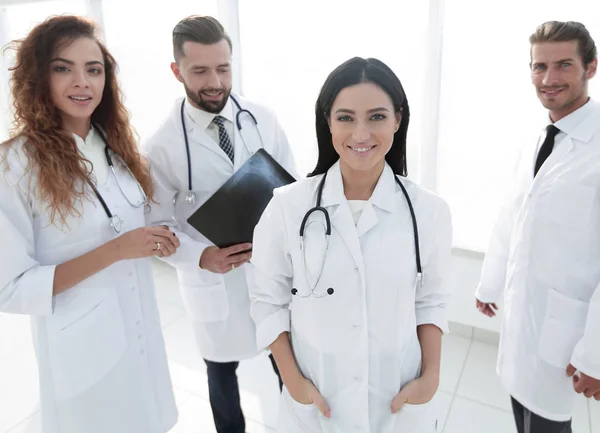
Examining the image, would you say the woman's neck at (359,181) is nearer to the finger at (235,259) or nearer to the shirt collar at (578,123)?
the finger at (235,259)

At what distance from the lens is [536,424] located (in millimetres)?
1399

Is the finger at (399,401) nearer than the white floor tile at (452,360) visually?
Yes

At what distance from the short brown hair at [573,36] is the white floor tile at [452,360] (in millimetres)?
1565

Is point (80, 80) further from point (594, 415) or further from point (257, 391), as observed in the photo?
point (594, 415)

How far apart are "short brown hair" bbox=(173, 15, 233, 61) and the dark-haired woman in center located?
0.60m

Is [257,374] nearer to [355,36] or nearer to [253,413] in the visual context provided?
[253,413]

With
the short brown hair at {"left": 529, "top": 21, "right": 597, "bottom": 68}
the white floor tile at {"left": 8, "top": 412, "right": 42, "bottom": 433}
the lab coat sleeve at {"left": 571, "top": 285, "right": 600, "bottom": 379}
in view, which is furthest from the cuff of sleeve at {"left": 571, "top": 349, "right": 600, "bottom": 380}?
→ the white floor tile at {"left": 8, "top": 412, "right": 42, "bottom": 433}

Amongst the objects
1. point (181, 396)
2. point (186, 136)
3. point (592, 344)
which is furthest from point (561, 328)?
point (181, 396)

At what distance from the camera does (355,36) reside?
2375 millimetres

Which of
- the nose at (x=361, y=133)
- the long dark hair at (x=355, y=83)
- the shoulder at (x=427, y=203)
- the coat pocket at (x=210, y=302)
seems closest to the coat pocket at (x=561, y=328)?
the shoulder at (x=427, y=203)

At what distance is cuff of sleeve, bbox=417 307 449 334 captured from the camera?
3.51ft

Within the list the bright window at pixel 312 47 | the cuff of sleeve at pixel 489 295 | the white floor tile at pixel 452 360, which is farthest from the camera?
the bright window at pixel 312 47

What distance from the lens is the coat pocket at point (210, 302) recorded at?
1.56 metres

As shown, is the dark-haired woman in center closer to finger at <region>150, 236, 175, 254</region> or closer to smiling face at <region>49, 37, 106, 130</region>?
finger at <region>150, 236, 175, 254</region>
